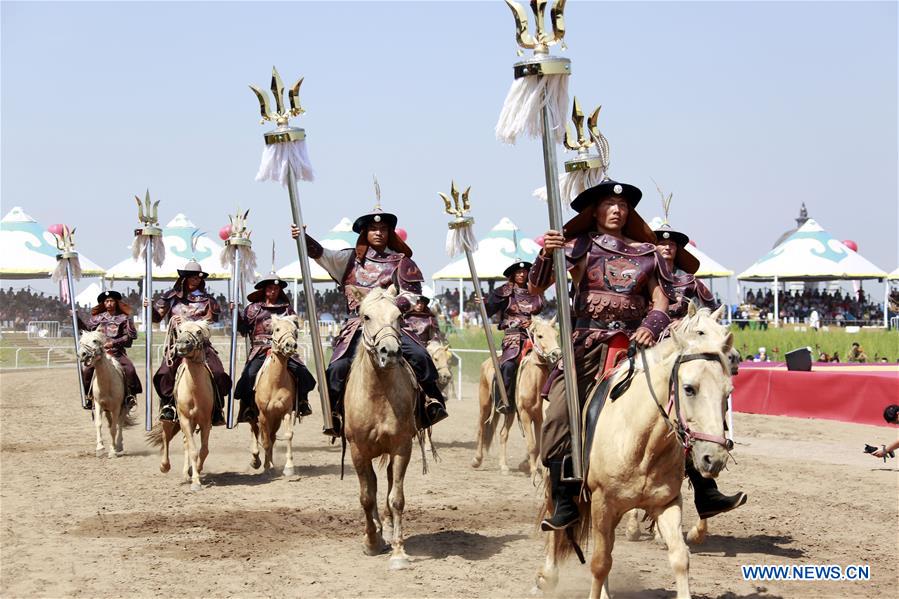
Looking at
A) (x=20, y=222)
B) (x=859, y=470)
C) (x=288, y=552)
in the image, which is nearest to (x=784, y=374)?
(x=859, y=470)

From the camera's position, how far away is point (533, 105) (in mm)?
6746

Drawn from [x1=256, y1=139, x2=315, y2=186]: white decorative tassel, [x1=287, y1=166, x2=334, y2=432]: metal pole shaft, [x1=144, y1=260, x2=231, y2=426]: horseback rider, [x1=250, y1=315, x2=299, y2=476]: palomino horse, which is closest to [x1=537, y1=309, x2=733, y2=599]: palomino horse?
[x1=287, y1=166, x2=334, y2=432]: metal pole shaft

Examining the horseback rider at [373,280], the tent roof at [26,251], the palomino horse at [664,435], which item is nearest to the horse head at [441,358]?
the horseback rider at [373,280]

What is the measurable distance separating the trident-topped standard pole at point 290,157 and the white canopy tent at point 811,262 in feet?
99.6

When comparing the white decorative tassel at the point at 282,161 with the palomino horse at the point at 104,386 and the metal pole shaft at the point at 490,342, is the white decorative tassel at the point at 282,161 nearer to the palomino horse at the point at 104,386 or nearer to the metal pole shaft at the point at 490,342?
the metal pole shaft at the point at 490,342

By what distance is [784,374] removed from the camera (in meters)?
19.5

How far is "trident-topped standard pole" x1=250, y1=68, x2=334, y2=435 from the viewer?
9.54 m

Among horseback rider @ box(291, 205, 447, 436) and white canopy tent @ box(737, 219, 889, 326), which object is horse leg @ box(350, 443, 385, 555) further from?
white canopy tent @ box(737, 219, 889, 326)

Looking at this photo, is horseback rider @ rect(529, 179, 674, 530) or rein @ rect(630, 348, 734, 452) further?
horseback rider @ rect(529, 179, 674, 530)

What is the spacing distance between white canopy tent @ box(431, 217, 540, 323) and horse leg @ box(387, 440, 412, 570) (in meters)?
30.7

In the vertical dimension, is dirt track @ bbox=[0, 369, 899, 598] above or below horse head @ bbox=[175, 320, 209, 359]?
below

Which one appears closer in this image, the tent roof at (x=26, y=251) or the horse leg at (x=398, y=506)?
the horse leg at (x=398, y=506)

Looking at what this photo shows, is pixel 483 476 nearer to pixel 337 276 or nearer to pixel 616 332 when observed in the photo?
pixel 337 276

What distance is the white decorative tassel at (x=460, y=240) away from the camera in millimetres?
13383
